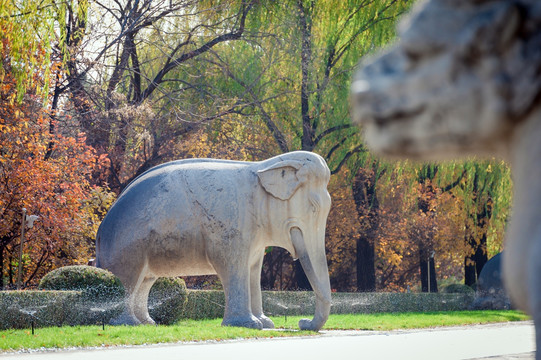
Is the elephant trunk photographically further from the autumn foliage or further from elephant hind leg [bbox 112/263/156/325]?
the autumn foliage

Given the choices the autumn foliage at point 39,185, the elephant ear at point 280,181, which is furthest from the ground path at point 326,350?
the autumn foliage at point 39,185

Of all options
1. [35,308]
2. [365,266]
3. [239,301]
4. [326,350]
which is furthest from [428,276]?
[326,350]

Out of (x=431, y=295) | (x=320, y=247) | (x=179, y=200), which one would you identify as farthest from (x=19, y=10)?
(x=431, y=295)

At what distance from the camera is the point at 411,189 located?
78.2 ft

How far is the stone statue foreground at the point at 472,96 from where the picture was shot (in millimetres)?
1206

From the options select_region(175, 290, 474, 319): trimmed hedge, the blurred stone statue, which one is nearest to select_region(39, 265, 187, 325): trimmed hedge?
select_region(175, 290, 474, 319): trimmed hedge

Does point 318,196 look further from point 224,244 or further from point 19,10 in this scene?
point 19,10

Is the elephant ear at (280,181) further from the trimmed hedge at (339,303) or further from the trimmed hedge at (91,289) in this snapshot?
the trimmed hedge at (339,303)

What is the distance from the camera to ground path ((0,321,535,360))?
7664mm

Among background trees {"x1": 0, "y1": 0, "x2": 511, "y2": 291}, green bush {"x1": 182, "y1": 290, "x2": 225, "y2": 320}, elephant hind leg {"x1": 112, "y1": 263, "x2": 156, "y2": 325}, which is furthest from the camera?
background trees {"x1": 0, "y1": 0, "x2": 511, "y2": 291}

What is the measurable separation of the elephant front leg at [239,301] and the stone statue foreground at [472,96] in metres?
10.3

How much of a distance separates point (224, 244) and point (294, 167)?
1.54 metres

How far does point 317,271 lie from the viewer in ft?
38.0

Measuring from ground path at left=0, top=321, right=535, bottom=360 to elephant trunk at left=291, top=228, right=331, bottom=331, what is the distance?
0.54 m
